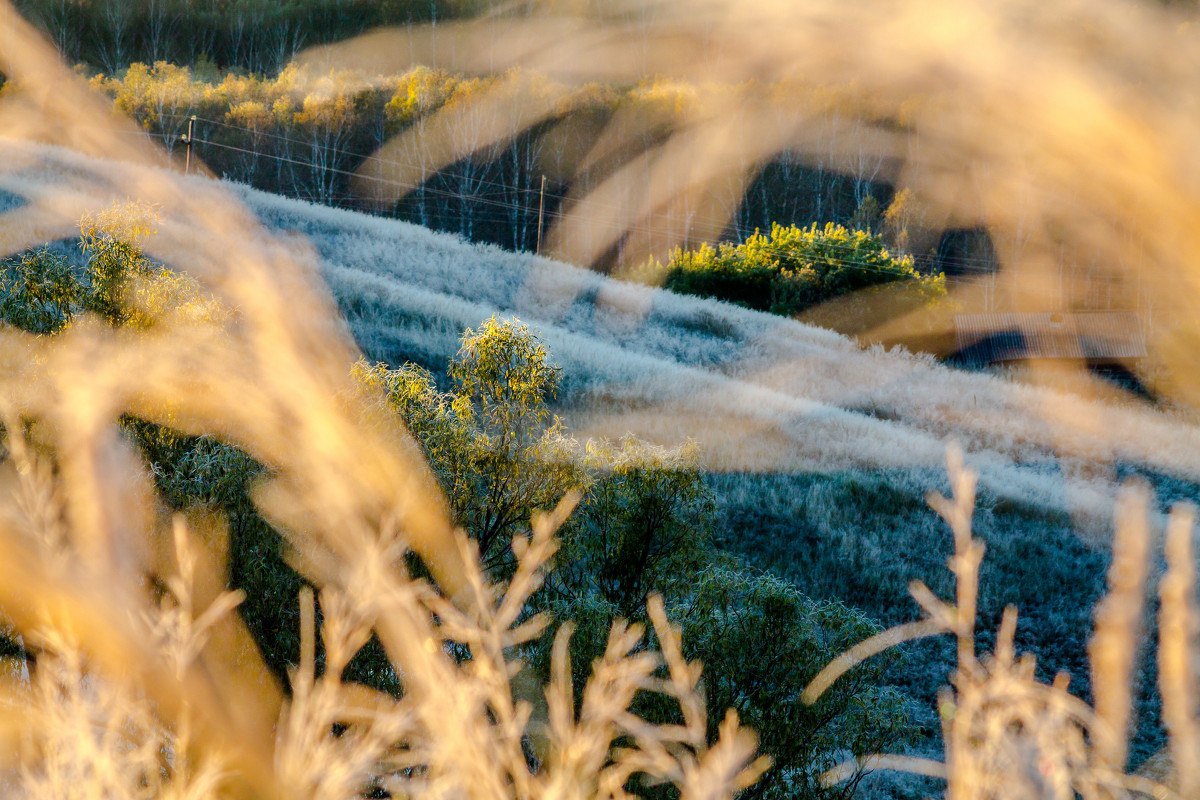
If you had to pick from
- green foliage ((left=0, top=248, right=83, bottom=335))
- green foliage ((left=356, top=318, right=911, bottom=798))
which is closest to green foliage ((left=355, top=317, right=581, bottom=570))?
green foliage ((left=356, top=318, right=911, bottom=798))

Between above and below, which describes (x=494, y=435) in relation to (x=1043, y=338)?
above

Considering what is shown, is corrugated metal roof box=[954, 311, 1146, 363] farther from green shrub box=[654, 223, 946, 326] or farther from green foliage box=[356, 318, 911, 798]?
green foliage box=[356, 318, 911, 798]

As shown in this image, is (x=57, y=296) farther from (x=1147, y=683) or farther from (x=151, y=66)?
(x=151, y=66)

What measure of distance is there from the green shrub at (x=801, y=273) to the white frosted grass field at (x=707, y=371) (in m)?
5.07

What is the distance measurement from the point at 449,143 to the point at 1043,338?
4163 centimetres

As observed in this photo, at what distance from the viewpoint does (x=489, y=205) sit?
58.2m

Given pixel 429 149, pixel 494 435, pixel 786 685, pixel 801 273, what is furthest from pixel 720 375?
pixel 429 149

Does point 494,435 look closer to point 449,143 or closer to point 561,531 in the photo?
point 561,531

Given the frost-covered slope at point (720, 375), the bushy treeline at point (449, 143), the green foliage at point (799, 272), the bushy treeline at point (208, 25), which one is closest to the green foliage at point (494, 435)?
the frost-covered slope at point (720, 375)

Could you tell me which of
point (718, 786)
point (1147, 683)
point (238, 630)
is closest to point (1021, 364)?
point (1147, 683)

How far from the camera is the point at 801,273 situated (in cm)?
4178

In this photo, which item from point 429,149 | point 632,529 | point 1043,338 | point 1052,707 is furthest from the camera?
point 429,149

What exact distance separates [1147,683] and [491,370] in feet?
43.4

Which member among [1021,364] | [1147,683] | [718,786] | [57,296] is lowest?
[1021,364]
